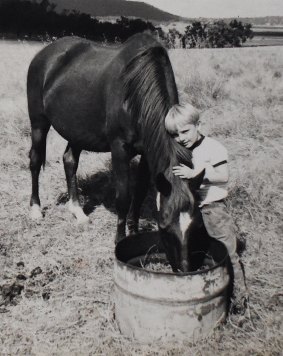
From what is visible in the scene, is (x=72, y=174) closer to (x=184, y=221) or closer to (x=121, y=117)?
(x=121, y=117)

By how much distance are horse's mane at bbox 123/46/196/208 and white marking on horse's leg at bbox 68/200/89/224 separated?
62.0 inches

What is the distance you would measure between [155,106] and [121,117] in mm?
Answer: 576

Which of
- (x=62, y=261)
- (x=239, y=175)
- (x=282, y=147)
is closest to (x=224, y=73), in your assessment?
(x=282, y=147)

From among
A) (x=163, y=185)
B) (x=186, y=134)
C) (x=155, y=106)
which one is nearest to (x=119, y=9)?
(x=155, y=106)

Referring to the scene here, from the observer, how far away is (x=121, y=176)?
394cm

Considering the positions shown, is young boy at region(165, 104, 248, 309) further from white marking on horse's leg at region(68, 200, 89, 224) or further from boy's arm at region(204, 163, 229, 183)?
white marking on horse's leg at region(68, 200, 89, 224)

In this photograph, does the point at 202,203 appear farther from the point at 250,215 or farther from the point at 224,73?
the point at 224,73

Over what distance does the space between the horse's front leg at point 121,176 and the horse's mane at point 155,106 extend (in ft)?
1.31

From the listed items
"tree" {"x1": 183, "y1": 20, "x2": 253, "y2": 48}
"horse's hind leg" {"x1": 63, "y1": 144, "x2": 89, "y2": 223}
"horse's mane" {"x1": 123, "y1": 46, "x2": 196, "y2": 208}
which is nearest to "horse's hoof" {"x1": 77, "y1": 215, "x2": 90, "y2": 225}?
"horse's hind leg" {"x1": 63, "y1": 144, "x2": 89, "y2": 223}

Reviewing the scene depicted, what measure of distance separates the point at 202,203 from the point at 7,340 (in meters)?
1.52

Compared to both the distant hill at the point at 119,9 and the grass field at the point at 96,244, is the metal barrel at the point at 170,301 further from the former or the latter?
the distant hill at the point at 119,9

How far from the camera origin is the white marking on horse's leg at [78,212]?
474 centimetres

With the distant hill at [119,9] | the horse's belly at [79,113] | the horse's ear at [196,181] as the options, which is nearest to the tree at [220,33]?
the distant hill at [119,9]

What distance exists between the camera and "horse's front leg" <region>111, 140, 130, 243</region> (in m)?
3.88
